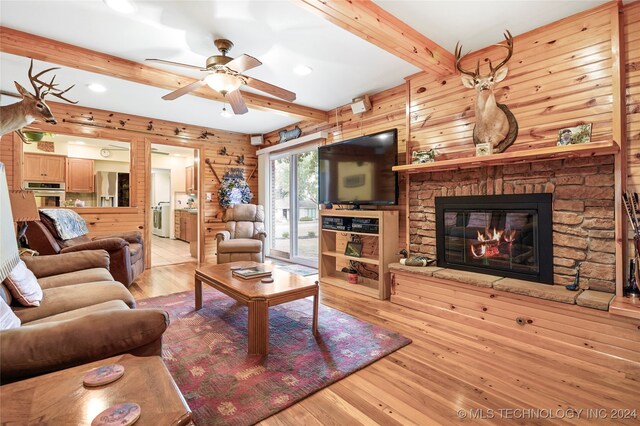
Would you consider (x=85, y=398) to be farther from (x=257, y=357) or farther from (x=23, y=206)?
(x=23, y=206)

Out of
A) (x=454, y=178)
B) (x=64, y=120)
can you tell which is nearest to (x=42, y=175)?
(x=64, y=120)

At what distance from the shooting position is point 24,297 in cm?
182

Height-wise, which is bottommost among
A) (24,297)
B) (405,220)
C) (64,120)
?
(24,297)

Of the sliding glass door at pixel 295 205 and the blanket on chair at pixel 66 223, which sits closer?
the blanket on chair at pixel 66 223

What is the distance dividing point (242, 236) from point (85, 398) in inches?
176

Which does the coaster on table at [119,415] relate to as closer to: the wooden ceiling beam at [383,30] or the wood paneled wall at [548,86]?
the wooden ceiling beam at [383,30]

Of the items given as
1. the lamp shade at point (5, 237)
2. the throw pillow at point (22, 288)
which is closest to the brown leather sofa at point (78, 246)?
the throw pillow at point (22, 288)

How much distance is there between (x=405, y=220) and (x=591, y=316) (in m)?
1.94

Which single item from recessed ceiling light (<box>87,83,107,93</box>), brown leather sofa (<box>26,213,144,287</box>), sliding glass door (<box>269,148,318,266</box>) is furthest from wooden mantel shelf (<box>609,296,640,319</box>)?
recessed ceiling light (<box>87,83,107,93</box>)

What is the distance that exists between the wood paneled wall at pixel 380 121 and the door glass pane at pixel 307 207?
2.53 feet

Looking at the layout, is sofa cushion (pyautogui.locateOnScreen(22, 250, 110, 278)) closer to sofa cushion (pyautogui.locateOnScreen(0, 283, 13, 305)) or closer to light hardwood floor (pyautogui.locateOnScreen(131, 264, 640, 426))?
sofa cushion (pyautogui.locateOnScreen(0, 283, 13, 305))

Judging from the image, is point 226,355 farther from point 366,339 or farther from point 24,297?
point 24,297

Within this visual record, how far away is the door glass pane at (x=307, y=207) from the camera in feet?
18.1

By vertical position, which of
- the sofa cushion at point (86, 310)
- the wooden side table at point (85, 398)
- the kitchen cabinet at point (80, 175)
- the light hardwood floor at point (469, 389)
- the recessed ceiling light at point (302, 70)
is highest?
the recessed ceiling light at point (302, 70)
